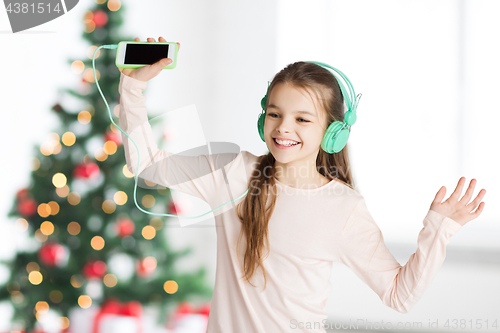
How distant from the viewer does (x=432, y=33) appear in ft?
7.27

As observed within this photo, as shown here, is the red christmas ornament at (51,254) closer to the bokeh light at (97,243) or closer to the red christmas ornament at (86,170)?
the bokeh light at (97,243)

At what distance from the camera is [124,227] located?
80.0 inches

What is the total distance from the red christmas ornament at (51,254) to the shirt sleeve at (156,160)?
A: 132 centimetres

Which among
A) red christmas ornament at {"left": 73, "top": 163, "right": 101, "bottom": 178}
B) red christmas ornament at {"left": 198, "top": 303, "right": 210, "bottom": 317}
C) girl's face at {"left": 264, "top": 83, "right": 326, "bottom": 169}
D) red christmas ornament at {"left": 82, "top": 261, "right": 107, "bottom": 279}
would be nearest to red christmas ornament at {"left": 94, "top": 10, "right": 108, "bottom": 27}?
red christmas ornament at {"left": 73, "top": 163, "right": 101, "bottom": 178}

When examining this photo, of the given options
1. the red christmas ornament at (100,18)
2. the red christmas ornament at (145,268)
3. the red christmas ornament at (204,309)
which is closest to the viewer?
the red christmas ornament at (100,18)

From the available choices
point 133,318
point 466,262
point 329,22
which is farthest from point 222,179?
point 466,262

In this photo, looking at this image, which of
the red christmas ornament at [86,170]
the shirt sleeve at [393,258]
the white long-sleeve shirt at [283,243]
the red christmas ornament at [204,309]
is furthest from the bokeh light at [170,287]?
the shirt sleeve at [393,258]

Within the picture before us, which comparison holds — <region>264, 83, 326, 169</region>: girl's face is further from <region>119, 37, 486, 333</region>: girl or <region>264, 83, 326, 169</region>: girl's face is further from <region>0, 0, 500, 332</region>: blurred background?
<region>0, 0, 500, 332</region>: blurred background

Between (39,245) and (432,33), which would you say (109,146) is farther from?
(432,33)

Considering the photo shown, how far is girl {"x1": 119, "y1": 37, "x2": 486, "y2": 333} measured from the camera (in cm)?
99

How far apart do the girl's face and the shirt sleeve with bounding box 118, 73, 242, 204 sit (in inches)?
5.8

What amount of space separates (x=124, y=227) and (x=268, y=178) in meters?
1.20

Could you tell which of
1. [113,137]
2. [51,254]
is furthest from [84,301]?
[113,137]

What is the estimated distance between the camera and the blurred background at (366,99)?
2.16m
